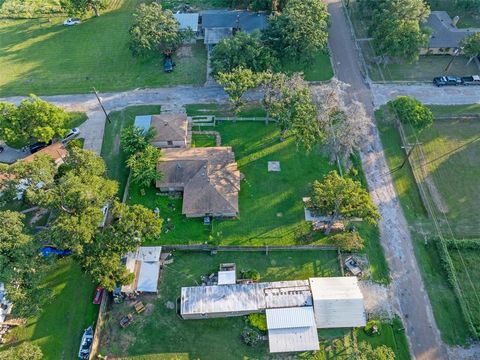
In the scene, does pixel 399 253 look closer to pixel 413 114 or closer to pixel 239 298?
pixel 413 114

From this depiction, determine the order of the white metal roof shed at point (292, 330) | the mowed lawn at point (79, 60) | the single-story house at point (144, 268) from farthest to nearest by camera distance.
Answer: the mowed lawn at point (79, 60) → the single-story house at point (144, 268) → the white metal roof shed at point (292, 330)

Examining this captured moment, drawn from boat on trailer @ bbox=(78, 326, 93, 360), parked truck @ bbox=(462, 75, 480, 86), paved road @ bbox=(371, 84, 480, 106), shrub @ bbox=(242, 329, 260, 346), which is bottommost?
shrub @ bbox=(242, 329, 260, 346)

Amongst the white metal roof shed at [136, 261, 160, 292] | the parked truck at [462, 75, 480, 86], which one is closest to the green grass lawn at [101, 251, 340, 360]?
the white metal roof shed at [136, 261, 160, 292]

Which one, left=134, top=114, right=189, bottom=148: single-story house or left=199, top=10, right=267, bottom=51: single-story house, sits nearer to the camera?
left=134, top=114, right=189, bottom=148: single-story house

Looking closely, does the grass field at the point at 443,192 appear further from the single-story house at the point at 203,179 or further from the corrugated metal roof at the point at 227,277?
the single-story house at the point at 203,179

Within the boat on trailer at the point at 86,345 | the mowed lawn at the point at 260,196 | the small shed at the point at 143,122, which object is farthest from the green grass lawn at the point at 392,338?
the small shed at the point at 143,122

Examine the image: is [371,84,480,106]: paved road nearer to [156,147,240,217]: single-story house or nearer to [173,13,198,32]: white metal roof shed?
[156,147,240,217]: single-story house

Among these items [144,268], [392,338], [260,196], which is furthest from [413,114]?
[144,268]
